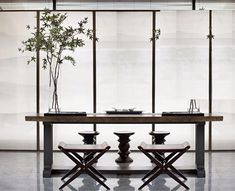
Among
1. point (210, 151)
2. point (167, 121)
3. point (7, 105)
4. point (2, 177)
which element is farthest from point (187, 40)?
point (2, 177)

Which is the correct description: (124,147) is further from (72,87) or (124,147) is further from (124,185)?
(72,87)

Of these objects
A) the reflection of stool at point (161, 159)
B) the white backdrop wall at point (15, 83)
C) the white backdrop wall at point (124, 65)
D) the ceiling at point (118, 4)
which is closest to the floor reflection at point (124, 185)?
the reflection of stool at point (161, 159)

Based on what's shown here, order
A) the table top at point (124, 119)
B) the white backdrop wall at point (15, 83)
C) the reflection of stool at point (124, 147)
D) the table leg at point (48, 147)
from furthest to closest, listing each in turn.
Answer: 1. the white backdrop wall at point (15, 83)
2. the reflection of stool at point (124, 147)
3. the table leg at point (48, 147)
4. the table top at point (124, 119)

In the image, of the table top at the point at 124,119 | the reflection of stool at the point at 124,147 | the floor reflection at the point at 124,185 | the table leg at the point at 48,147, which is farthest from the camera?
the reflection of stool at the point at 124,147

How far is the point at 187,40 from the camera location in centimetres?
867

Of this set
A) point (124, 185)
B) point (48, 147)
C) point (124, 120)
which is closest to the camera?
point (124, 185)

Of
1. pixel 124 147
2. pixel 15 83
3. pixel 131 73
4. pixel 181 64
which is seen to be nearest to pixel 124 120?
pixel 124 147

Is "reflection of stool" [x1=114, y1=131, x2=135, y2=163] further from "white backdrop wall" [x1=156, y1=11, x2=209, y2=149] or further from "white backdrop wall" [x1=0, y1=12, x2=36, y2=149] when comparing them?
"white backdrop wall" [x1=0, y1=12, x2=36, y2=149]

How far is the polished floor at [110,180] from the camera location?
5777 millimetres

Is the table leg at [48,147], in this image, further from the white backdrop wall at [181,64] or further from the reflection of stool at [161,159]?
the white backdrop wall at [181,64]

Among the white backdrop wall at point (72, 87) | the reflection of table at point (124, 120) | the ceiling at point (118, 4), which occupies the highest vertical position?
the ceiling at point (118, 4)

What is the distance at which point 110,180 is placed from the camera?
20.2 feet

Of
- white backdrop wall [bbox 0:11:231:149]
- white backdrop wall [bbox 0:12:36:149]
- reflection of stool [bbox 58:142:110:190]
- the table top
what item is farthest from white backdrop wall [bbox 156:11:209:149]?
→ reflection of stool [bbox 58:142:110:190]

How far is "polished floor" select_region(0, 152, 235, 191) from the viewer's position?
5777mm
